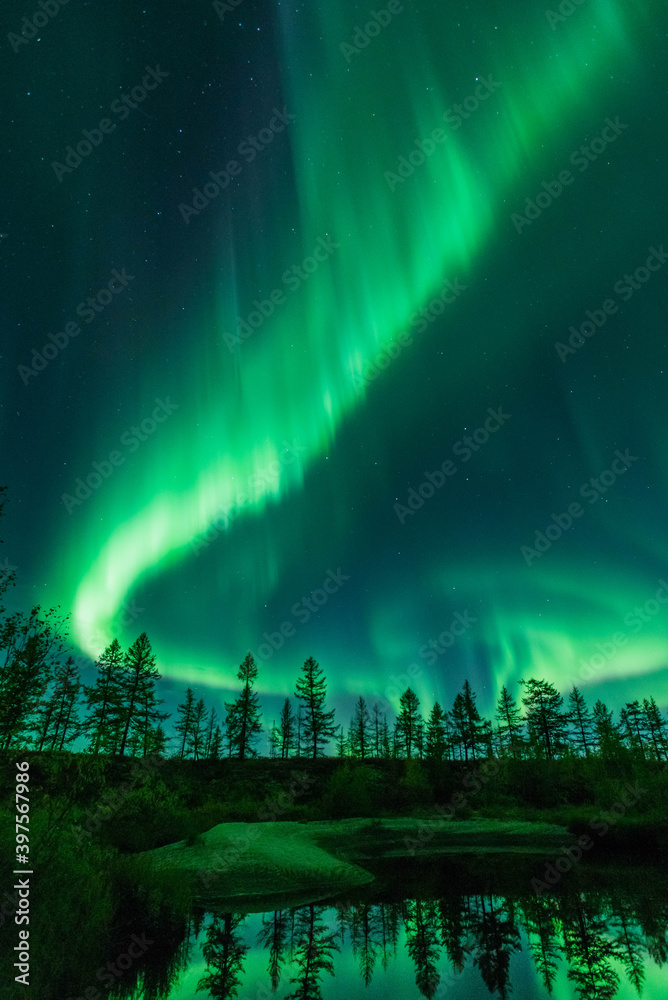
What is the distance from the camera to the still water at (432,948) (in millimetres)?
13148

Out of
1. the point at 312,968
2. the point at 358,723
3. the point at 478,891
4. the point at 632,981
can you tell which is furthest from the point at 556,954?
the point at 358,723

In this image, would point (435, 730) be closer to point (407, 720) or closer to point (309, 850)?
point (407, 720)

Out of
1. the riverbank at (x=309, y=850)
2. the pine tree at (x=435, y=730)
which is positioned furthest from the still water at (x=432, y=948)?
the pine tree at (x=435, y=730)

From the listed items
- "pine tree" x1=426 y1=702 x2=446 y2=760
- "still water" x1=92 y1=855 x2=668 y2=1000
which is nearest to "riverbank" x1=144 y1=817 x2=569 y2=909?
"still water" x1=92 y1=855 x2=668 y2=1000

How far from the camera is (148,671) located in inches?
2744

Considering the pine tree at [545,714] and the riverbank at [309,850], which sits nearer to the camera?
the riverbank at [309,850]

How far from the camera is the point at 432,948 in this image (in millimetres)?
16109

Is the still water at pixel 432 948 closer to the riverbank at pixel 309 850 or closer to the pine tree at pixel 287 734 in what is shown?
the riverbank at pixel 309 850

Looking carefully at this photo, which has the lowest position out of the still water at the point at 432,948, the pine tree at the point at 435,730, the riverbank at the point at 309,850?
the still water at the point at 432,948

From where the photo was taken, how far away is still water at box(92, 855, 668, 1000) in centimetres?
1315

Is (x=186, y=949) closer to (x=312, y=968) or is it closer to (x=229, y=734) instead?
(x=312, y=968)

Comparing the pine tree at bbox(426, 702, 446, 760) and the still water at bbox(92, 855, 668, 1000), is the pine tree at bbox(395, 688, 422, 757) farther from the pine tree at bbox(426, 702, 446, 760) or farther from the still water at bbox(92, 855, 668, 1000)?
the still water at bbox(92, 855, 668, 1000)

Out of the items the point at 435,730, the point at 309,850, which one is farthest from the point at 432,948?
the point at 435,730

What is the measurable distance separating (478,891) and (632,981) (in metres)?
10.9
